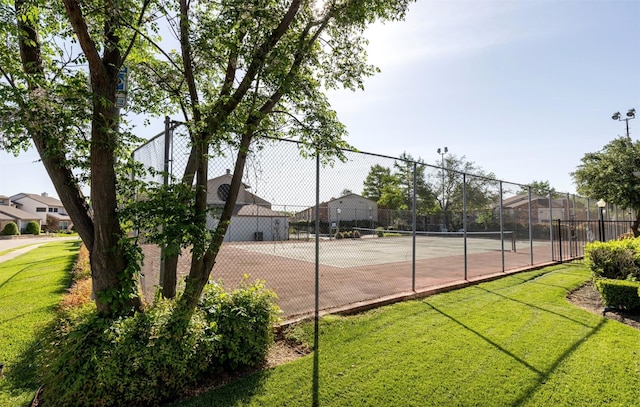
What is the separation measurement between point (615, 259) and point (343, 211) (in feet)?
18.2

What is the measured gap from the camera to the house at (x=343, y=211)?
5.11m

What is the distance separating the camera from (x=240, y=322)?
3.41 m

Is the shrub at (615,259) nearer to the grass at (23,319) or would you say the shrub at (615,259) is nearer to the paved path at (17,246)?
the grass at (23,319)

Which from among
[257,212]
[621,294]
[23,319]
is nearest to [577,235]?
[621,294]

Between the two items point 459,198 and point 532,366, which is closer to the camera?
point 532,366

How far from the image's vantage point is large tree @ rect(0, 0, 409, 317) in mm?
2881

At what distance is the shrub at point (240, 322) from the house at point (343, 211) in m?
1.60

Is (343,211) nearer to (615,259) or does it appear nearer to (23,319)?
(23,319)

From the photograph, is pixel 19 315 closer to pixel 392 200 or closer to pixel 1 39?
pixel 1 39

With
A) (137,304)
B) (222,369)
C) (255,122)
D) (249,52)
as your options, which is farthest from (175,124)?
(222,369)

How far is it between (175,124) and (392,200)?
6367mm

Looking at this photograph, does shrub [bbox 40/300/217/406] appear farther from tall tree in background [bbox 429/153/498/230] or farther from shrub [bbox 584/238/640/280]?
tall tree in background [bbox 429/153/498/230]

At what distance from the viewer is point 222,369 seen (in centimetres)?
326

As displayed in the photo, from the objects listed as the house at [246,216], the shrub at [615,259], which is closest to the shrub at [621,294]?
the shrub at [615,259]
